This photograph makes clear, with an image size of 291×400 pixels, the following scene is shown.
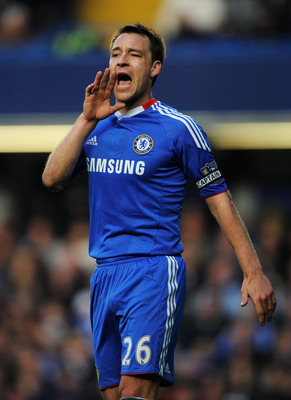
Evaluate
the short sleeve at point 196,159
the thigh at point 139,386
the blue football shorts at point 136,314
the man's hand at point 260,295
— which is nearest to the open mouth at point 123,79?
the short sleeve at point 196,159

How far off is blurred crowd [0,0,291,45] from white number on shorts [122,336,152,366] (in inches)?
297

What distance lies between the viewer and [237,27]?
36.7ft

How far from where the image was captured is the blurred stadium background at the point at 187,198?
9.21m

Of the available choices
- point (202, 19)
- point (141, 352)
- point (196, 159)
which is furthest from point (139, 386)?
point (202, 19)

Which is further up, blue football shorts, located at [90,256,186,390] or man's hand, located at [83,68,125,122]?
man's hand, located at [83,68,125,122]

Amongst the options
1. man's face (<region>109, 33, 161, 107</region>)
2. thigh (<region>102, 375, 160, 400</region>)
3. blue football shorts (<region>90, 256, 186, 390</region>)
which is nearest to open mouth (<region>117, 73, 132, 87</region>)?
man's face (<region>109, 33, 161, 107</region>)

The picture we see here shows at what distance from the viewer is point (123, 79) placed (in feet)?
15.0

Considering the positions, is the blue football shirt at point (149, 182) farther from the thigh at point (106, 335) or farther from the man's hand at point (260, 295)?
the man's hand at point (260, 295)

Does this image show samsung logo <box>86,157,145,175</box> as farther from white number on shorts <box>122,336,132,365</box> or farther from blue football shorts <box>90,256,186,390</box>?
white number on shorts <box>122,336,132,365</box>

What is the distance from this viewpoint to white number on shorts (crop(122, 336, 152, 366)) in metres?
4.21

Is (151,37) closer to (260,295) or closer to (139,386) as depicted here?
(260,295)

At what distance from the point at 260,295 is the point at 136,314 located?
0.63m

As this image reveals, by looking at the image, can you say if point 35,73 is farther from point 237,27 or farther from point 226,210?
point 226,210

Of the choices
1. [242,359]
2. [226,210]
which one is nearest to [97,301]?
[226,210]
